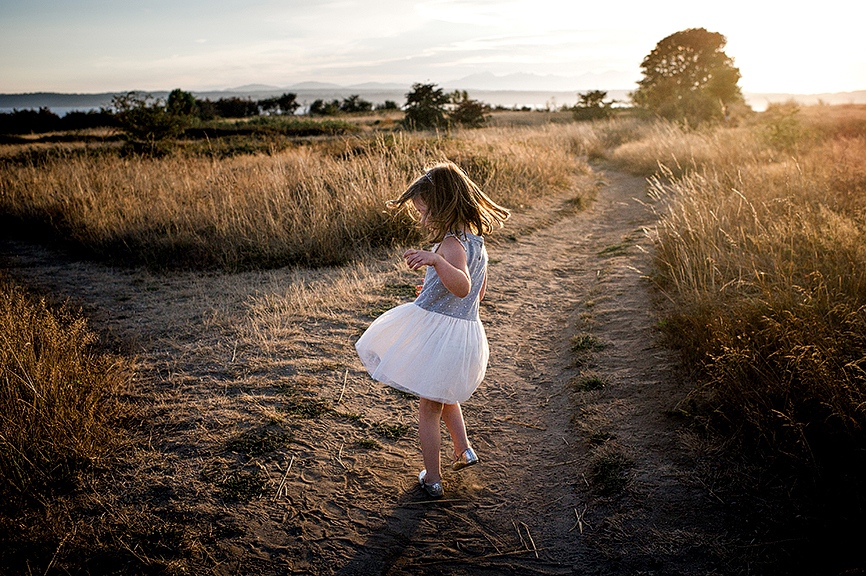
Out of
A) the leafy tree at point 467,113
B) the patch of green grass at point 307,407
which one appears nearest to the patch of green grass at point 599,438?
the patch of green grass at point 307,407

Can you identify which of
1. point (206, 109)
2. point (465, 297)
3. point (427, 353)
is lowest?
point (427, 353)

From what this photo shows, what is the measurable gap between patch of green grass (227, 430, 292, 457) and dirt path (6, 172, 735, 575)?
Answer: 1 cm

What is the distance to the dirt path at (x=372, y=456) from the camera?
234 centimetres

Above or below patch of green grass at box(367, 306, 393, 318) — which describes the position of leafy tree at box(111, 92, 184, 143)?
above

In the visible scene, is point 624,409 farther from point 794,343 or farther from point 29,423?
point 29,423

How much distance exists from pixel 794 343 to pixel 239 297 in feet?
18.3

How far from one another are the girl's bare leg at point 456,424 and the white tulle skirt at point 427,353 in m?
0.27

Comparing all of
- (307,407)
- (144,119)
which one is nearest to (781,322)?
(307,407)

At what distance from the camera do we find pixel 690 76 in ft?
99.8

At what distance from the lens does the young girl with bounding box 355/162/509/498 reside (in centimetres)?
249

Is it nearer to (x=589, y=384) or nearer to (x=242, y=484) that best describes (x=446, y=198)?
(x=242, y=484)

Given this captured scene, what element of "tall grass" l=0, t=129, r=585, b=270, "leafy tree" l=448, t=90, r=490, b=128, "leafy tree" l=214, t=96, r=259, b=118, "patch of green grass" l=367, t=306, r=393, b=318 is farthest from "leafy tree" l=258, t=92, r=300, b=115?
"patch of green grass" l=367, t=306, r=393, b=318

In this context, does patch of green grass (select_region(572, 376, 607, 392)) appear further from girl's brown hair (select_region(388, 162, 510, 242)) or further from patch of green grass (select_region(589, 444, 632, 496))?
girl's brown hair (select_region(388, 162, 510, 242))

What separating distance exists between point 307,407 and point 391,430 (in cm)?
66
